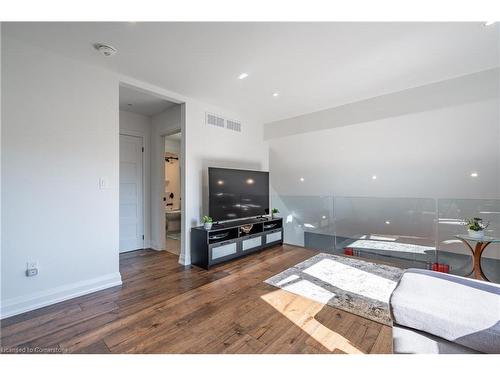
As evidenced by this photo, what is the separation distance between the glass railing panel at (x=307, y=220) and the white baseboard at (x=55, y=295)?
10.5 ft

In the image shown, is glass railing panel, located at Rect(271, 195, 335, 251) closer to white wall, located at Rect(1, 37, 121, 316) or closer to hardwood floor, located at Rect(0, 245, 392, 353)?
hardwood floor, located at Rect(0, 245, 392, 353)

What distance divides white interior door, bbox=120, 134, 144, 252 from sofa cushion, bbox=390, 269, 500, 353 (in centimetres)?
409

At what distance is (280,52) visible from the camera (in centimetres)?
228

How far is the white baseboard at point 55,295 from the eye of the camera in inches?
79.5

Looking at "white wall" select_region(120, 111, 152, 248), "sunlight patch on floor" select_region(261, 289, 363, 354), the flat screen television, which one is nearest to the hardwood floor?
"sunlight patch on floor" select_region(261, 289, 363, 354)

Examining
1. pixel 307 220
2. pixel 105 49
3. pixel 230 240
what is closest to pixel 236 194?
pixel 230 240

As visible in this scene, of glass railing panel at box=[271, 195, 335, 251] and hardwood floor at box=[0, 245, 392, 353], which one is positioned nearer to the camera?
hardwood floor at box=[0, 245, 392, 353]

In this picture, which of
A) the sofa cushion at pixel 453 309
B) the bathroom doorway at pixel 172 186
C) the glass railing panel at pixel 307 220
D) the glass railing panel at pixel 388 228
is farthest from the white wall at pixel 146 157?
the sofa cushion at pixel 453 309

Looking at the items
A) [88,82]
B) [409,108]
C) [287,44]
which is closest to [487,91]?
[409,108]

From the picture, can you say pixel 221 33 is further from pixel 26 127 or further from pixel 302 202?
pixel 302 202

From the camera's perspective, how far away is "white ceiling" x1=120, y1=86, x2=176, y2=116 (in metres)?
3.31

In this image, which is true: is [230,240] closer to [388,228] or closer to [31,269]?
[31,269]

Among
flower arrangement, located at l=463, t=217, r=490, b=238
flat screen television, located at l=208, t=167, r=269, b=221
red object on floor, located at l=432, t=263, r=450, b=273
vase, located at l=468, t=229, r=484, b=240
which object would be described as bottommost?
red object on floor, located at l=432, t=263, r=450, b=273

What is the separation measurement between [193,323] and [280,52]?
2649 mm
